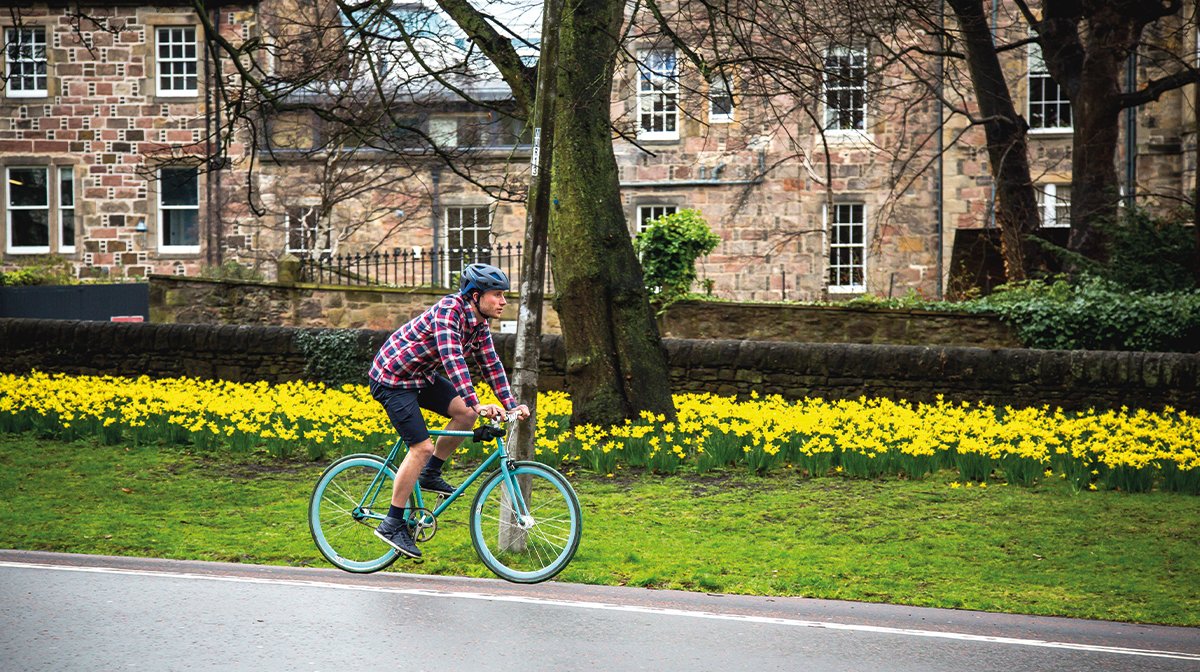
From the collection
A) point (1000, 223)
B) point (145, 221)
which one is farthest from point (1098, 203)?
point (145, 221)

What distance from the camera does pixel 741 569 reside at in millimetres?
8195

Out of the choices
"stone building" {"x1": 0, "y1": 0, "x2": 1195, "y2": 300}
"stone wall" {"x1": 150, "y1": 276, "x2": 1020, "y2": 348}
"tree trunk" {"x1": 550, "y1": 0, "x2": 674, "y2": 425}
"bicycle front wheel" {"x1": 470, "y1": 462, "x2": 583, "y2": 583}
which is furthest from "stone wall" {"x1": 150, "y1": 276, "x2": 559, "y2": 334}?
"bicycle front wheel" {"x1": 470, "y1": 462, "x2": 583, "y2": 583}

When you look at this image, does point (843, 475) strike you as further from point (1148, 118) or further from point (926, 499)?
point (1148, 118)

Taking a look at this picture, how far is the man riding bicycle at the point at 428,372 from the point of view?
7.49 metres

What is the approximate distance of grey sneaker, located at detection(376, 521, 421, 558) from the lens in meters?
7.65

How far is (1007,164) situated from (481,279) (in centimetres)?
1698

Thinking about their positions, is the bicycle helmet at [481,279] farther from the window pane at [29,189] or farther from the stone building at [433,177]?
the window pane at [29,189]

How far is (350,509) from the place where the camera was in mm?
8016

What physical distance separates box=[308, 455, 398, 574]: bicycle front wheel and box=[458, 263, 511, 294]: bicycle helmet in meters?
1.30

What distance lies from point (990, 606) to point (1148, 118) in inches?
978

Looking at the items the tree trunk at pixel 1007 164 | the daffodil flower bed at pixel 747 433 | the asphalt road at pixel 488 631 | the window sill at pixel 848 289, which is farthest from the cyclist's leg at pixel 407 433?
the window sill at pixel 848 289

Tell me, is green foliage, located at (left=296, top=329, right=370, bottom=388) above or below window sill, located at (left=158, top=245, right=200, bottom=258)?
below

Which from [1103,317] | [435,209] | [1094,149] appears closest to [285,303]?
[435,209]

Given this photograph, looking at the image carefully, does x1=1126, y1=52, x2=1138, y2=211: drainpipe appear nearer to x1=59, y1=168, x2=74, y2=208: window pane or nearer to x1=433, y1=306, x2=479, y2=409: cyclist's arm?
x1=433, y1=306, x2=479, y2=409: cyclist's arm
